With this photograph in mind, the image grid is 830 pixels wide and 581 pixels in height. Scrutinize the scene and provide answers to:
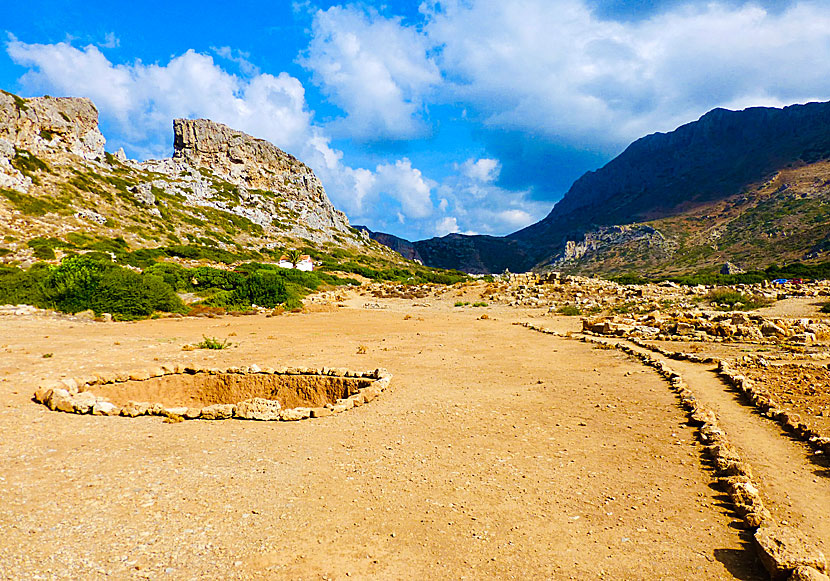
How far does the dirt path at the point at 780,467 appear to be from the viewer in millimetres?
4230

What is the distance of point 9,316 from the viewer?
18625 mm

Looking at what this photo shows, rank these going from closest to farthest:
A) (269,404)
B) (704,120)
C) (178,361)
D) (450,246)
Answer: (269,404)
(178,361)
(704,120)
(450,246)

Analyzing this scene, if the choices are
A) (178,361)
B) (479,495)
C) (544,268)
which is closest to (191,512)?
(479,495)

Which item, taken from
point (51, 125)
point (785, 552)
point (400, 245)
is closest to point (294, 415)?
point (785, 552)

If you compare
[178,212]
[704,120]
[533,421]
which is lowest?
[533,421]

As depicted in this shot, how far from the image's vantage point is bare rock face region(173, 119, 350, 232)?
376 ft

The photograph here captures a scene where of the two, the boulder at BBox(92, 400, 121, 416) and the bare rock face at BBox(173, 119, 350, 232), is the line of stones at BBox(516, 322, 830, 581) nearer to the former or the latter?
the boulder at BBox(92, 400, 121, 416)

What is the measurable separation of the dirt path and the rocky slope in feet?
149

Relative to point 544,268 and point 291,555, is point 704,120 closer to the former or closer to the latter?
point 544,268

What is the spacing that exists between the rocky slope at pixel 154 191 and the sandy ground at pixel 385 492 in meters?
39.5

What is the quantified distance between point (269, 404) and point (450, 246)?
19216cm

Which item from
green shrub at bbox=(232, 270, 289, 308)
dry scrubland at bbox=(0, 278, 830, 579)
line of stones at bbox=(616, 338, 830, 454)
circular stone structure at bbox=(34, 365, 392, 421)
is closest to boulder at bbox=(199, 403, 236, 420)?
circular stone structure at bbox=(34, 365, 392, 421)

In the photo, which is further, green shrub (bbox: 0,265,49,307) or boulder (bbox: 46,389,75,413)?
green shrub (bbox: 0,265,49,307)

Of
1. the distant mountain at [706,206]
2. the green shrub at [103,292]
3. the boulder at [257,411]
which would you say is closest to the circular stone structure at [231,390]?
the boulder at [257,411]
